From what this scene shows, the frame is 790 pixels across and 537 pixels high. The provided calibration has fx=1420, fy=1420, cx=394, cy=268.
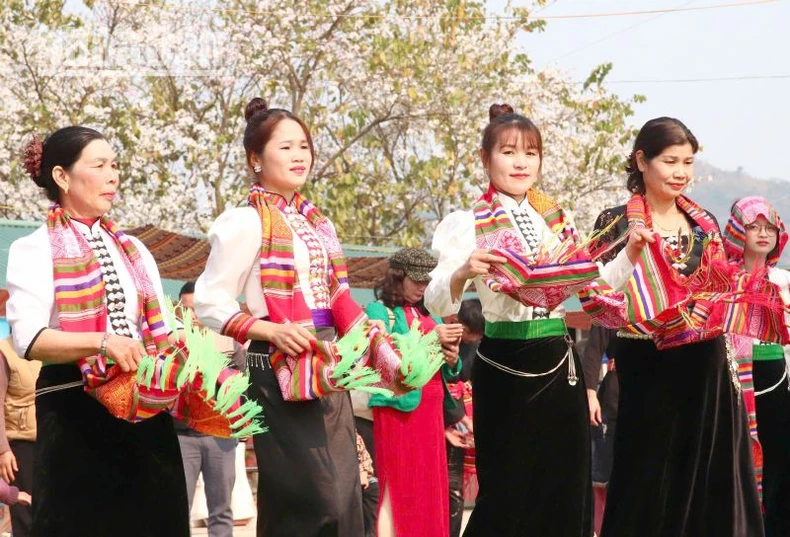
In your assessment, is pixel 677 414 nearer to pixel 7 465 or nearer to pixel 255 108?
pixel 255 108

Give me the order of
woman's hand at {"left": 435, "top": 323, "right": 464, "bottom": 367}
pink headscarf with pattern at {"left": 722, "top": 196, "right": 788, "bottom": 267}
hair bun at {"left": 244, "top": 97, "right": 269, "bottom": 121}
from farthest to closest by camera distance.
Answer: pink headscarf with pattern at {"left": 722, "top": 196, "right": 788, "bottom": 267}
woman's hand at {"left": 435, "top": 323, "right": 464, "bottom": 367}
hair bun at {"left": 244, "top": 97, "right": 269, "bottom": 121}

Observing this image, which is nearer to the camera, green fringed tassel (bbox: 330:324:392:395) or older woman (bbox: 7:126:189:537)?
older woman (bbox: 7:126:189:537)

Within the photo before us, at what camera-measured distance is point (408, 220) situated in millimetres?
22938

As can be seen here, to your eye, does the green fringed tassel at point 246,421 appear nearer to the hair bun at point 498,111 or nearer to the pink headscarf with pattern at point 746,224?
the hair bun at point 498,111

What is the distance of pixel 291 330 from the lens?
4.89 meters

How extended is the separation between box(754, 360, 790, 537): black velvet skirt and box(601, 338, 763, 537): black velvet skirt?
56.9 inches

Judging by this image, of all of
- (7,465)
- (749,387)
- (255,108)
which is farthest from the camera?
(7,465)

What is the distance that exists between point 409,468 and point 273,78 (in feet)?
45.3

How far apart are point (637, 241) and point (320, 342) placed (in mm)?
1562

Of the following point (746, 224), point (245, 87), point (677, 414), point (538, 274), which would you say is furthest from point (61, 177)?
point (245, 87)

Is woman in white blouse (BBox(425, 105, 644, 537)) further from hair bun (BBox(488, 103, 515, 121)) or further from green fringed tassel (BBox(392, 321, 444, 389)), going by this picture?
green fringed tassel (BBox(392, 321, 444, 389))

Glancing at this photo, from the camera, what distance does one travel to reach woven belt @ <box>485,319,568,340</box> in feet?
18.5

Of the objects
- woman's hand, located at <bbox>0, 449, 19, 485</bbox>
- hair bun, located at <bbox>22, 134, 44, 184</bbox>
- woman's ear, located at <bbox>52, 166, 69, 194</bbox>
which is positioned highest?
hair bun, located at <bbox>22, 134, 44, 184</bbox>

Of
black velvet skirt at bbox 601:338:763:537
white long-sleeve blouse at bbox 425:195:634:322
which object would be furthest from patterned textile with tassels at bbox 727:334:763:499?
white long-sleeve blouse at bbox 425:195:634:322
